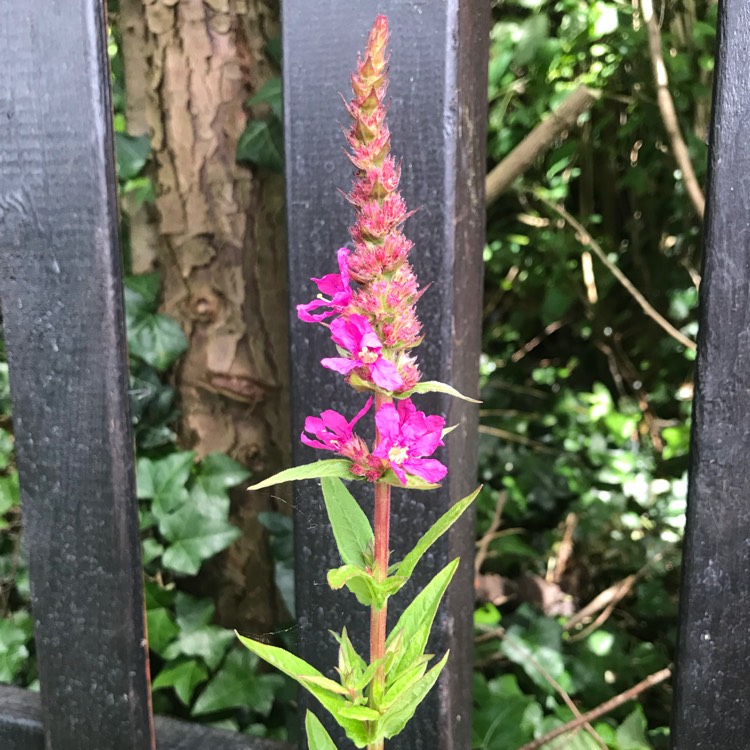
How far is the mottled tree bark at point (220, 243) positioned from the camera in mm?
974

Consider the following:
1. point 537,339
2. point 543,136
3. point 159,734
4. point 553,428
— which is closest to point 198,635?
point 159,734

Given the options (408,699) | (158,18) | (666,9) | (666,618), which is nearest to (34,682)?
(408,699)

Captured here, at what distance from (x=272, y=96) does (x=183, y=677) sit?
0.84m

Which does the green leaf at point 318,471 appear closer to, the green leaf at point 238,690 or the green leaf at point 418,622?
the green leaf at point 418,622

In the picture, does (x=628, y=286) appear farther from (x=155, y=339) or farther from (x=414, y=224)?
(x=155, y=339)

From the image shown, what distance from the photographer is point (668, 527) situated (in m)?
1.57

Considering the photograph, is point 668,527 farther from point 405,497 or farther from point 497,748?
point 405,497

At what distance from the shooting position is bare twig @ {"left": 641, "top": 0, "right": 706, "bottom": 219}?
123cm

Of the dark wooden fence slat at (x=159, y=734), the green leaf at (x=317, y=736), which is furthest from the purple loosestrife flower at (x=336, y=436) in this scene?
the dark wooden fence slat at (x=159, y=734)

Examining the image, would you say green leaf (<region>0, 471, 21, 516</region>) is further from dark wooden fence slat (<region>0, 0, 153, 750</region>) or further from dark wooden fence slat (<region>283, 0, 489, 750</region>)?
dark wooden fence slat (<region>283, 0, 489, 750</region>)

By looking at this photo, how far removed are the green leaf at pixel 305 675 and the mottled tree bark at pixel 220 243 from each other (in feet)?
1.85

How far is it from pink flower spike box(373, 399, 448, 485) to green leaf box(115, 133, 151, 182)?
75 centimetres

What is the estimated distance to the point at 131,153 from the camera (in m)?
1.02

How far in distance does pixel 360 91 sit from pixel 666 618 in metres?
1.33
